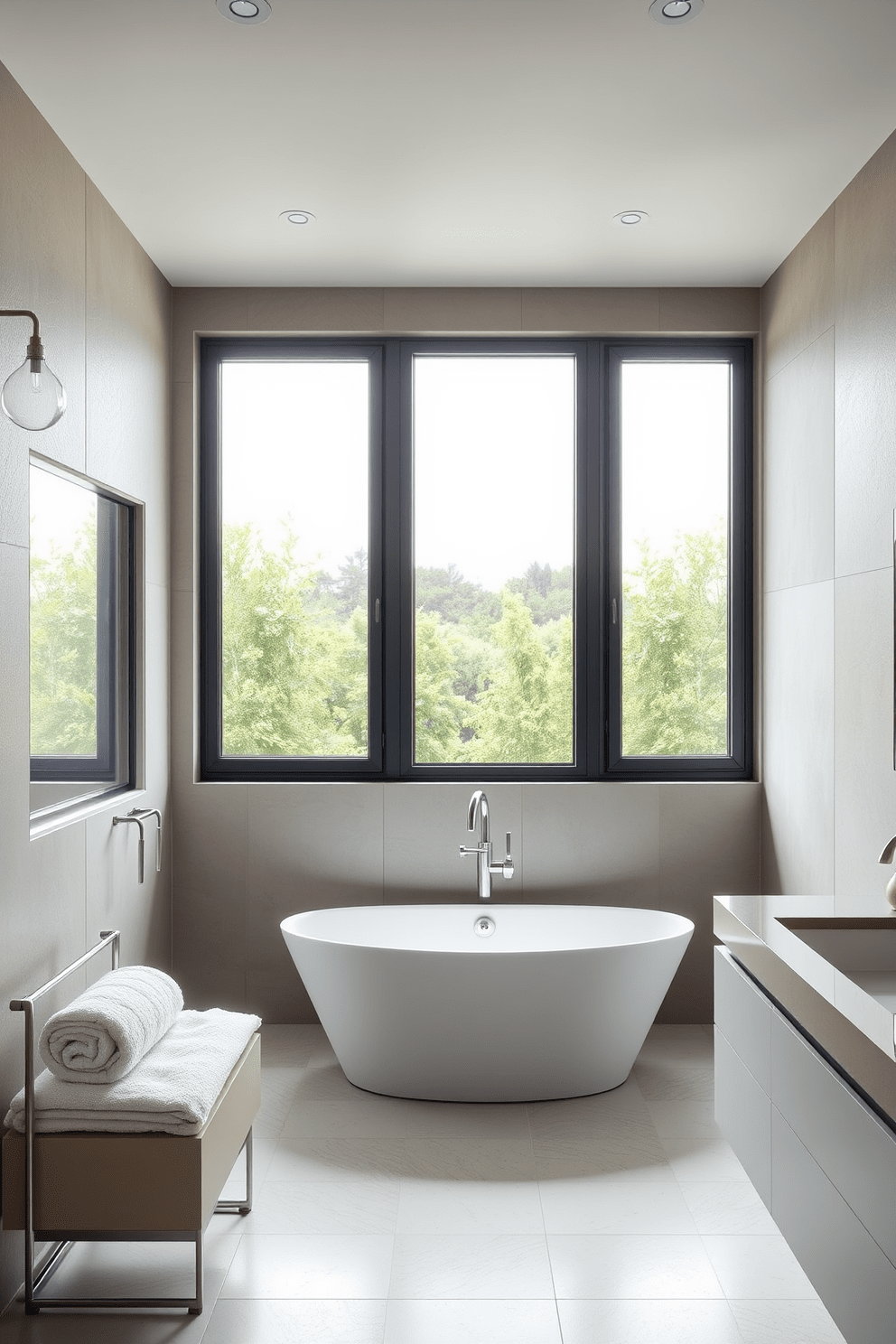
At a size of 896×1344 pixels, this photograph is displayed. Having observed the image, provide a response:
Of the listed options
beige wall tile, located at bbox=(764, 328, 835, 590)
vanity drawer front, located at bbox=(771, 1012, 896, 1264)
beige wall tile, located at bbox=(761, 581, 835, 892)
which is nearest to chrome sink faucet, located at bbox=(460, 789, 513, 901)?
beige wall tile, located at bbox=(761, 581, 835, 892)

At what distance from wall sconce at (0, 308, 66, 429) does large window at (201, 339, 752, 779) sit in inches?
87.2

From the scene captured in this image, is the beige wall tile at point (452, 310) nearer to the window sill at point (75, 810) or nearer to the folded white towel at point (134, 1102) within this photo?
the window sill at point (75, 810)

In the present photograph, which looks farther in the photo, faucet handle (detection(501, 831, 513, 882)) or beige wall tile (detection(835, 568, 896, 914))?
faucet handle (detection(501, 831, 513, 882))

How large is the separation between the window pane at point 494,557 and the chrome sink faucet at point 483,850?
0.34m

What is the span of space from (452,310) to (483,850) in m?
2.10

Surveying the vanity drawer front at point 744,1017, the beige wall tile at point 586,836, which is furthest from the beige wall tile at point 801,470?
the vanity drawer front at point 744,1017

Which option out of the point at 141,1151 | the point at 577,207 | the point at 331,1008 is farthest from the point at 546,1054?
the point at 577,207

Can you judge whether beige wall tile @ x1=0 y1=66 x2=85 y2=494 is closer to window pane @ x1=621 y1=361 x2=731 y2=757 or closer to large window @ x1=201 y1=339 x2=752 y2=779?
large window @ x1=201 y1=339 x2=752 y2=779

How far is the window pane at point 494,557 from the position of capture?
444cm

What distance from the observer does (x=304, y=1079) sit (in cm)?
381

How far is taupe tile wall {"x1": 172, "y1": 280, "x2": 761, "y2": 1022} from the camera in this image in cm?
432

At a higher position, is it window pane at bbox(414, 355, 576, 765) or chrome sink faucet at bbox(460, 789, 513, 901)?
window pane at bbox(414, 355, 576, 765)

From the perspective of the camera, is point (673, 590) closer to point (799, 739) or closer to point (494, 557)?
point (494, 557)

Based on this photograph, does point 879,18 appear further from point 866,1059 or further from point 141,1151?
point 141,1151
